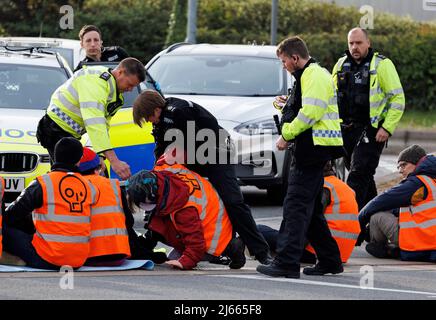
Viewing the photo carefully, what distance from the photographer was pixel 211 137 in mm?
9578

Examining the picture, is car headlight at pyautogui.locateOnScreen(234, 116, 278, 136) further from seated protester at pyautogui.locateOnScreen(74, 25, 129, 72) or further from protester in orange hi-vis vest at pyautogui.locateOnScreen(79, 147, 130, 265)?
protester in orange hi-vis vest at pyautogui.locateOnScreen(79, 147, 130, 265)

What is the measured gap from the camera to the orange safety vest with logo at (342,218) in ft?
33.6

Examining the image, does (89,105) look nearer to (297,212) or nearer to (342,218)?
(297,212)

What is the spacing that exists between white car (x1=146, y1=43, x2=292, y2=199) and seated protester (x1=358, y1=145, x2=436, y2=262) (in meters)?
3.02

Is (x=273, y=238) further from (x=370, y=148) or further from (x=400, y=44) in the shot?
(x=400, y=44)

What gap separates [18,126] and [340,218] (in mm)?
3580

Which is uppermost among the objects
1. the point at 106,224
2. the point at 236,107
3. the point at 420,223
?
the point at 236,107

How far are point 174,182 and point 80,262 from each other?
92 centimetres

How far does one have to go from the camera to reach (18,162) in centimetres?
1177

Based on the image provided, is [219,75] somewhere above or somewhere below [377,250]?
above

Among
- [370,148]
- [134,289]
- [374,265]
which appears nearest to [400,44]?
[370,148]

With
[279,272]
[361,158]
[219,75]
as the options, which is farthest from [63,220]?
[219,75]

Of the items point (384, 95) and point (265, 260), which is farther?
point (384, 95)

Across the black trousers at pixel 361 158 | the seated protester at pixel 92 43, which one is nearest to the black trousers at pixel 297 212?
the black trousers at pixel 361 158
